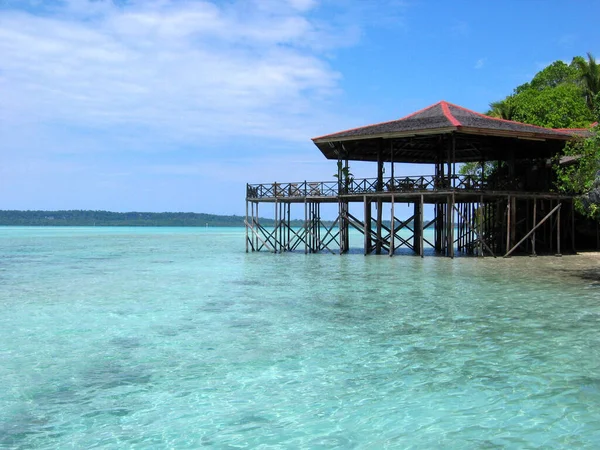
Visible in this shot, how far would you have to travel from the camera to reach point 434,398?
6484 mm

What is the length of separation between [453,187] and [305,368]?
17.8 m

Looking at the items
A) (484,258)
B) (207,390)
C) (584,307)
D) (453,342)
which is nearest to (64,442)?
(207,390)

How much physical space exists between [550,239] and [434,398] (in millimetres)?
23084

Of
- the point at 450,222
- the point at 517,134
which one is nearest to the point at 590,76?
the point at 517,134

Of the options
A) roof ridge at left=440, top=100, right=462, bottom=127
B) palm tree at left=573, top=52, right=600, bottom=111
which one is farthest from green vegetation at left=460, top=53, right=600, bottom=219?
roof ridge at left=440, top=100, right=462, bottom=127

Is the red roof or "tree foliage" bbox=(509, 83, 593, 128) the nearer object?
the red roof

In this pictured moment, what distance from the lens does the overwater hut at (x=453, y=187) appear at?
80.1ft

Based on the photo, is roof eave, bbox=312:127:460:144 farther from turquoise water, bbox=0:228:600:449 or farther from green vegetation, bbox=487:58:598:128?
green vegetation, bbox=487:58:598:128

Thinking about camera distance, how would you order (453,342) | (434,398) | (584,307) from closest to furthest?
(434,398) → (453,342) → (584,307)

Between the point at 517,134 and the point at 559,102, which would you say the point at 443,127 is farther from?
the point at 559,102

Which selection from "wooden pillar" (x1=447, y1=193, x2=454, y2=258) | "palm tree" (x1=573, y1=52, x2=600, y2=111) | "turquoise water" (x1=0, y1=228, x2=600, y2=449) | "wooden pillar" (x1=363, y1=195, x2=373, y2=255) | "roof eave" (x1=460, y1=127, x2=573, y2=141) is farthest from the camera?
"palm tree" (x1=573, y1=52, x2=600, y2=111)

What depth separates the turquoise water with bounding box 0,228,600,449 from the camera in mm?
5613

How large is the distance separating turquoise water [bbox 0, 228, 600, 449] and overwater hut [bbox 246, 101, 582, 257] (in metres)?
9.97

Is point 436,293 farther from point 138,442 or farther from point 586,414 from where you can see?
point 138,442
